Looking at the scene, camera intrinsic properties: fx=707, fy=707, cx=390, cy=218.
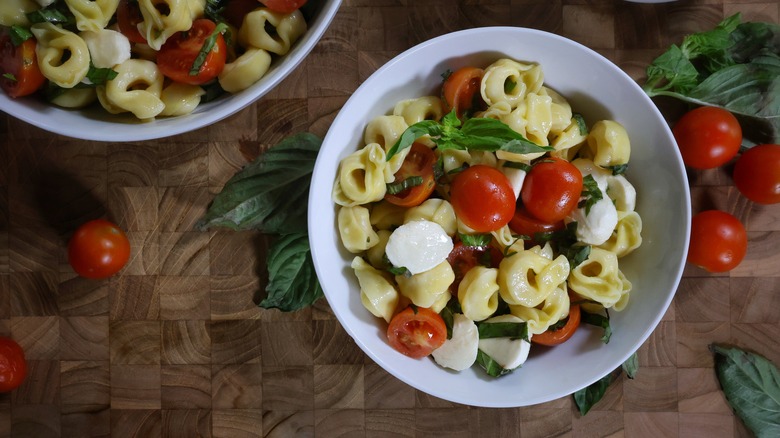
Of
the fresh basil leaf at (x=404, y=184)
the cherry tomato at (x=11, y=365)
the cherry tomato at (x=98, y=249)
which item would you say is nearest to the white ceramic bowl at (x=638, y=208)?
the fresh basil leaf at (x=404, y=184)

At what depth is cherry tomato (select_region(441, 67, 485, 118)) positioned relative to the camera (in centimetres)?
142

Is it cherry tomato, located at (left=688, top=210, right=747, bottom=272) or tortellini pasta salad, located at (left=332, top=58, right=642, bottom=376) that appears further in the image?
cherry tomato, located at (left=688, top=210, right=747, bottom=272)

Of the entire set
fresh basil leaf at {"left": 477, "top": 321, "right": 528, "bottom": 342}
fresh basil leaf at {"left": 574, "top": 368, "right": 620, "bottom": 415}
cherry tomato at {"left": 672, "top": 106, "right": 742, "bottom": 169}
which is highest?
cherry tomato at {"left": 672, "top": 106, "right": 742, "bottom": 169}

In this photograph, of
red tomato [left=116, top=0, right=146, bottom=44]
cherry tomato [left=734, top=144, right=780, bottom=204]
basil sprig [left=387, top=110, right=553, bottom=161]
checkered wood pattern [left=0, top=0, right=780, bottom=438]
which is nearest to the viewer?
basil sprig [left=387, top=110, right=553, bottom=161]

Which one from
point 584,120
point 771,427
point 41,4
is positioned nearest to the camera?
point 41,4

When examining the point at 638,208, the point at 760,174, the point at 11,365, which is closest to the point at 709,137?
the point at 760,174

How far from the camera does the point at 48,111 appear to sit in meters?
1.38

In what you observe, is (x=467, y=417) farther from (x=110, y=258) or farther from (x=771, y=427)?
(x=110, y=258)

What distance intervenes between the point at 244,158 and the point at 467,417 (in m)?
0.81

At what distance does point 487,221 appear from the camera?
1343mm

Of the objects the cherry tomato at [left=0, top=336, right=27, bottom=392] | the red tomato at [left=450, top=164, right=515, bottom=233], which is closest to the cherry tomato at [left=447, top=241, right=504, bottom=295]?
the red tomato at [left=450, top=164, right=515, bottom=233]

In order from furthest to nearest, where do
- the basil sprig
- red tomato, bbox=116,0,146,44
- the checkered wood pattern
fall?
the checkered wood pattern < red tomato, bbox=116,0,146,44 < the basil sprig

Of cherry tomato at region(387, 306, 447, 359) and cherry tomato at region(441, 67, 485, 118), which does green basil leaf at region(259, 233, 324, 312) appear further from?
cherry tomato at region(441, 67, 485, 118)

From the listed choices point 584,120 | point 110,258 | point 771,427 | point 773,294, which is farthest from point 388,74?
point 771,427
